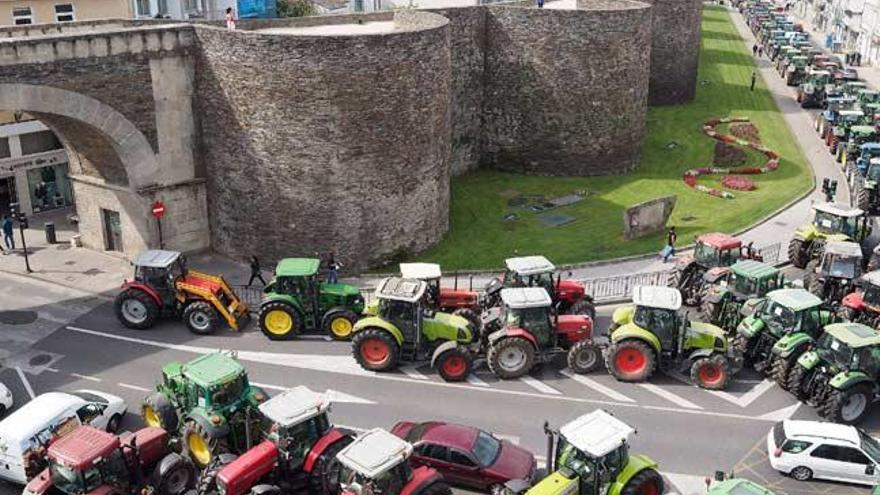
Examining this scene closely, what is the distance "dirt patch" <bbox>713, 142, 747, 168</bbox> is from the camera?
45250mm

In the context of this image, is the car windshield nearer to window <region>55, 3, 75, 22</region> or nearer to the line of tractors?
the line of tractors

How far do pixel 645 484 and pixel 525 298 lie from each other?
22.9 feet

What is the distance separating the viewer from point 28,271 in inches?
1253

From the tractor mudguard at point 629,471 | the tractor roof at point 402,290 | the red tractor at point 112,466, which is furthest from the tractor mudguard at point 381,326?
the tractor mudguard at point 629,471

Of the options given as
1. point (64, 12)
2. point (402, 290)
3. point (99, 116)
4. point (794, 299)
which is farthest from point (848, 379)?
point (64, 12)

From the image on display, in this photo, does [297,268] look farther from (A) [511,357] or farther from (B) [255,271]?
(A) [511,357]

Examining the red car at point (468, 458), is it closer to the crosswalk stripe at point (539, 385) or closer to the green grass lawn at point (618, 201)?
the crosswalk stripe at point (539, 385)

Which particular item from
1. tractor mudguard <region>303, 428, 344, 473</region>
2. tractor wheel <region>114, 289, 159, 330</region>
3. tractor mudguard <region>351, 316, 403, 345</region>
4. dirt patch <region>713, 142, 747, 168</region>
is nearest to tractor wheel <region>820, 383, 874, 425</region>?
tractor mudguard <region>351, 316, 403, 345</region>

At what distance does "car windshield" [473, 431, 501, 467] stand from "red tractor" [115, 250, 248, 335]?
10.4m

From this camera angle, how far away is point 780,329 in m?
23.2

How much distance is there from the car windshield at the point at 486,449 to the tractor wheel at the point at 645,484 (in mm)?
2970

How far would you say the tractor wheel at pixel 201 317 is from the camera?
25984mm

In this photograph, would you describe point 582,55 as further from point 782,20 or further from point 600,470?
point 782,20

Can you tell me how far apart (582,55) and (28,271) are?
26173 mm
